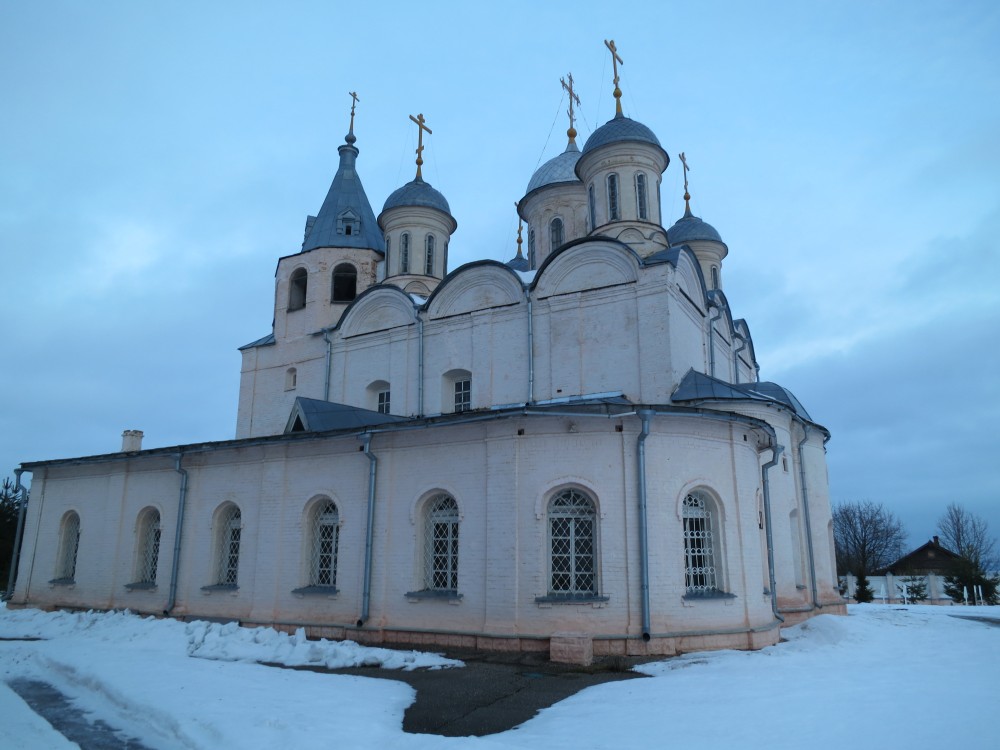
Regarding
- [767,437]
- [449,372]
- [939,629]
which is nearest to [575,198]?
[449,372]

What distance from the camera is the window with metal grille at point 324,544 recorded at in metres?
11.8

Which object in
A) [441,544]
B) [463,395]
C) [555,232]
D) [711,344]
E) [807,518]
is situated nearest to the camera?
[441,544]

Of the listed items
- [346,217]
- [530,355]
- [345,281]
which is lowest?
[530,355]

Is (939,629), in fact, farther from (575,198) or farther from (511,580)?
(575,198)

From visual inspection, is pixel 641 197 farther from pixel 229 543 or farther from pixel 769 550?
pixel 229 543

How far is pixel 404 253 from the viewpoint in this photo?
18188mm

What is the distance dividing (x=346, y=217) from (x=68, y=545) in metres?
9.75

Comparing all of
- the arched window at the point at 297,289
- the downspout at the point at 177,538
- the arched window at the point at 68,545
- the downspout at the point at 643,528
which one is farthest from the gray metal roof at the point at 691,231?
the arched window at the point at 68,545

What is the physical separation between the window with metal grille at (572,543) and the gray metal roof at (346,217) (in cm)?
1037

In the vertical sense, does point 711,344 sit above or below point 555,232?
below

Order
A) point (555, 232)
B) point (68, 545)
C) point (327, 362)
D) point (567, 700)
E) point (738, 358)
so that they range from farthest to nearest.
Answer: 1. point (555, 232)
2. point (738, 358)
3. point (327, 362)
4. point (68, 545)
5. point (567, 700)

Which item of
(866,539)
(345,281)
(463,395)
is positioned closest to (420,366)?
(463,395)

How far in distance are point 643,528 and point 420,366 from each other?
6.78 meters

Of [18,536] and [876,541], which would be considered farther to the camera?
[876,541]
